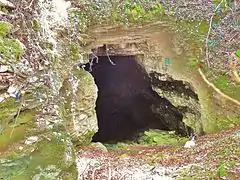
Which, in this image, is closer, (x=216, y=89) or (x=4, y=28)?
(x=4, y=28)

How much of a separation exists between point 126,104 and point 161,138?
2.07m

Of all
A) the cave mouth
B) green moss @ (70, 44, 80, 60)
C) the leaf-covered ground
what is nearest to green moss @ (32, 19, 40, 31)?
green moss @ (70, 44, 80, 60)

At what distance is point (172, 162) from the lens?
4895 millimetres

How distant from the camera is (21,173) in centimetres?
366

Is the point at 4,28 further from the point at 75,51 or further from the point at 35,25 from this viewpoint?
the point at 75,51

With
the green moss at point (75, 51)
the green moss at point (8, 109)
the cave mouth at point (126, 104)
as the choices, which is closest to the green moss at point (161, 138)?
the cave mouth at point (126, 104)

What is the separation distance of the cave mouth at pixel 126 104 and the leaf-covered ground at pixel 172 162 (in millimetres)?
1570

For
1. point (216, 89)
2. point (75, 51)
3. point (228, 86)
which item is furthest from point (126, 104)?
point (75, 51)

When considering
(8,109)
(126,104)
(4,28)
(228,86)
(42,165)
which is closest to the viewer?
(42,165)

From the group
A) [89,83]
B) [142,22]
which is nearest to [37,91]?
[89,83]

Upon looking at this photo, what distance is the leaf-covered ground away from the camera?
14.4 feet

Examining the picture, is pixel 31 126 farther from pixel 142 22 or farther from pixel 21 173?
pixel 142 22

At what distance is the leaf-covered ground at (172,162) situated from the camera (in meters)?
4.39

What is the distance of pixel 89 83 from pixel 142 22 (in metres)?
1.25
